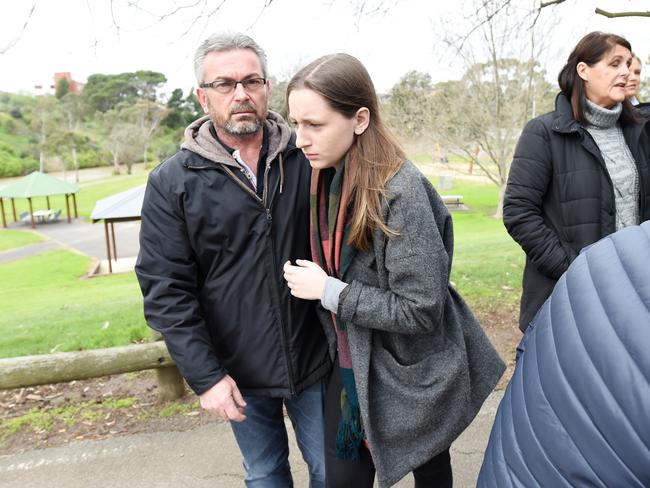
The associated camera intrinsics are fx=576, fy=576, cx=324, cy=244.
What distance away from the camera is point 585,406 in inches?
37.6

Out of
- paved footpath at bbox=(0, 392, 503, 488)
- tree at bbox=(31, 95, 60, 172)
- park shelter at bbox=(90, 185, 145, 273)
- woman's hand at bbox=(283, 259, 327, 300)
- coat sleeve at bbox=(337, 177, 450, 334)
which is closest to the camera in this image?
coat sleeve at bbox=(337, 177, 450, 334)

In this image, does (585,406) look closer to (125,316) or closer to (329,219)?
(329,219)

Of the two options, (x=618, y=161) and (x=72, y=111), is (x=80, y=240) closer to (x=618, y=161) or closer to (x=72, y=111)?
(x=618, y=161)

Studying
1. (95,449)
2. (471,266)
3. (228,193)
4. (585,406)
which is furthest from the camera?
(471,266)

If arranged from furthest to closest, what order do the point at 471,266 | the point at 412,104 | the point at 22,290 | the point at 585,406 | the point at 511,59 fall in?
the point at 412,104 → the point at 511,59 → the point at 22,290 → the point at 471,266 → the point at 585,406

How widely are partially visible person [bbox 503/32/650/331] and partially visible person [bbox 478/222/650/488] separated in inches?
57.9

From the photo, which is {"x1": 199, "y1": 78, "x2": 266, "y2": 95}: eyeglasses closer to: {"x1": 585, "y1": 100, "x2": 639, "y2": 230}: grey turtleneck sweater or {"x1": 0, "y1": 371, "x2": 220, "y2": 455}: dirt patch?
{"x1": 585, "y1": 100, "x2": 639, "y2": 230}: grey turtleneck sweater

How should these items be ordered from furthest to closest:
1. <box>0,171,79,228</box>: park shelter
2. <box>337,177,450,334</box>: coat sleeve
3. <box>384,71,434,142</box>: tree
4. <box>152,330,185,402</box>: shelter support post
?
<box>0,171,79,228</box>: park shelter < <box>384,71,434,142</box>: tree < <box>152,330,185,402</box>: shelter support post < <box>337,177,450,334</box>: coat sleeve

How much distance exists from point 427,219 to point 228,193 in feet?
2.24

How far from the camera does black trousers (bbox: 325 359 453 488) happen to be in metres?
1.92

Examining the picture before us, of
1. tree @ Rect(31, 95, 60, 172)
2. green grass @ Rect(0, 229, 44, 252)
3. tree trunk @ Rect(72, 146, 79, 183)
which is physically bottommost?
green grass @ Rect(0, 229, 44, 252)

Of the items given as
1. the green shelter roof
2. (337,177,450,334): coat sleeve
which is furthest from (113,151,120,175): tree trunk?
(337,177,450,334): coat sleeve

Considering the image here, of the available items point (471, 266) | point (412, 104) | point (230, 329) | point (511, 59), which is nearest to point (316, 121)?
point (230, 329)

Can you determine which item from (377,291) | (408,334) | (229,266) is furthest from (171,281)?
(408,334)
